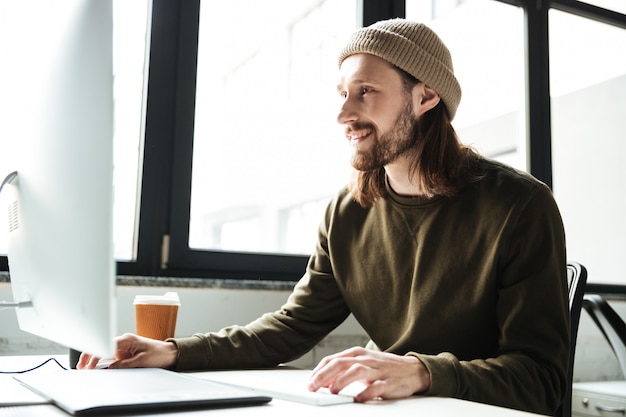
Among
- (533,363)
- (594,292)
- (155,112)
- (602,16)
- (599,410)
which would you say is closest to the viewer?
(533,363)

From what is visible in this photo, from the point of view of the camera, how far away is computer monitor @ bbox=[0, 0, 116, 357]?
1.91ft

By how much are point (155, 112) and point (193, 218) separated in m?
0.32

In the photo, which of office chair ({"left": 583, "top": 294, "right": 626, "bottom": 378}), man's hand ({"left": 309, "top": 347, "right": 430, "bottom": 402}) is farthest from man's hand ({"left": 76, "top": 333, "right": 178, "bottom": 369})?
office chair ({"left": 583, "top": 294, "right": 626, "bottom": 378})

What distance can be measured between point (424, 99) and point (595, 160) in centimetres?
181

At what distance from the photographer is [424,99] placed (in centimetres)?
158

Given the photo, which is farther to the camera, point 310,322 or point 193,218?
point 193,218

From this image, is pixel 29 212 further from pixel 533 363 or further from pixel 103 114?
pixel 533 363

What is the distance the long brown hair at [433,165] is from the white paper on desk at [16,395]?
2.89 feet

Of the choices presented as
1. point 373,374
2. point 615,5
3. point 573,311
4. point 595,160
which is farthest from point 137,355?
point 615,5

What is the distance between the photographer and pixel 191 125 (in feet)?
6.04

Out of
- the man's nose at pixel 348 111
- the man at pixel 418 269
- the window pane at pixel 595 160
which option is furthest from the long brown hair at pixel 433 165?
the window pane at pixel 595 160

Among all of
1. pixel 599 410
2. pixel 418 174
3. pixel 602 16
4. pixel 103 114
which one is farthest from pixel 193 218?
pixel 602 16

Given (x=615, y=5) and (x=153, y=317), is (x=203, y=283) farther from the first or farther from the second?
(x=615, y=5)

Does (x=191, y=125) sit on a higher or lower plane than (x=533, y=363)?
higher
